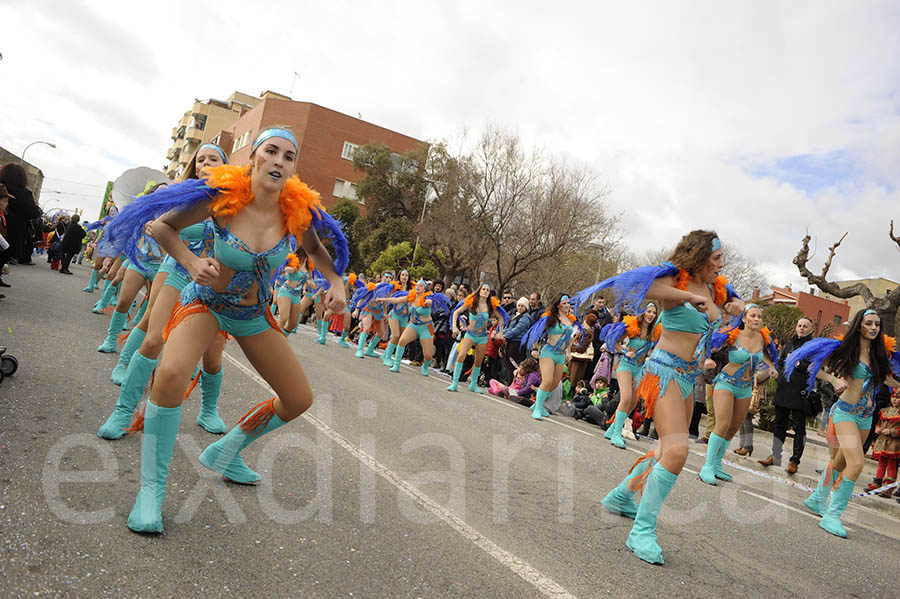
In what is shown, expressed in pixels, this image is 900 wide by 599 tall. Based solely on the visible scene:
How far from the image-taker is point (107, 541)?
9.87ft

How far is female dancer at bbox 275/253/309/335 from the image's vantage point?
1215cm

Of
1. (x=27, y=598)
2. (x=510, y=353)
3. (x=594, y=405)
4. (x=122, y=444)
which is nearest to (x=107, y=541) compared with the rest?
(x=27, y=598)

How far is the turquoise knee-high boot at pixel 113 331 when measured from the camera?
733 centimetres

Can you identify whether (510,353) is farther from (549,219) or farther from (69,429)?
(549,219)

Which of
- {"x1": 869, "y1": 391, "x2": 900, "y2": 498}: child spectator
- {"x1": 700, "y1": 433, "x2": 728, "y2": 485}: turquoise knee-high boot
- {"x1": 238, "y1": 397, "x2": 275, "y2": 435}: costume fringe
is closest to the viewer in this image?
{"x1": 238, "y1": 397, "x2": 275, "y2": 435}: costume fringe

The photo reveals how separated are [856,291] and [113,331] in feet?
50.2

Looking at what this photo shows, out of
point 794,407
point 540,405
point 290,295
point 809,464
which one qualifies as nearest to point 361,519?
point 540,405

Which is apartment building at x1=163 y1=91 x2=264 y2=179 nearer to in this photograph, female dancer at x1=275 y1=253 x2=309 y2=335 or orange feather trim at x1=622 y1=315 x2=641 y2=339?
female dancer at x1=275 y1=253 x2=309 y2=335

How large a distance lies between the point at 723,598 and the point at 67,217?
36.2m

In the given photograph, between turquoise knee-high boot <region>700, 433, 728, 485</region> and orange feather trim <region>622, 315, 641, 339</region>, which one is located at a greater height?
orange feather trim <region>622, 315, 641, 339</region>

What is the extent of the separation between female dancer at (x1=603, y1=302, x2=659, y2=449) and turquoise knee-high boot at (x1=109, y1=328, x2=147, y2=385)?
5840 mm

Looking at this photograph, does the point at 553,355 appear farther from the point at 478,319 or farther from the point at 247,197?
the point at 247,197

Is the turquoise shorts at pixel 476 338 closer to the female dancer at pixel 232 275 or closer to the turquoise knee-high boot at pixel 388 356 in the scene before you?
the turquoise knee-high boot at pixel 388 356

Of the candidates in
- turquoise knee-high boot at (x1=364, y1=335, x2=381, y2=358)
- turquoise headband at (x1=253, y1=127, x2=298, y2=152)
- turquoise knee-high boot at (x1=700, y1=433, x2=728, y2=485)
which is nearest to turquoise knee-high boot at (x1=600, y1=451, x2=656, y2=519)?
turquoise knee-high boot at (x1=700, y1=433, x2=728, y2=485)
